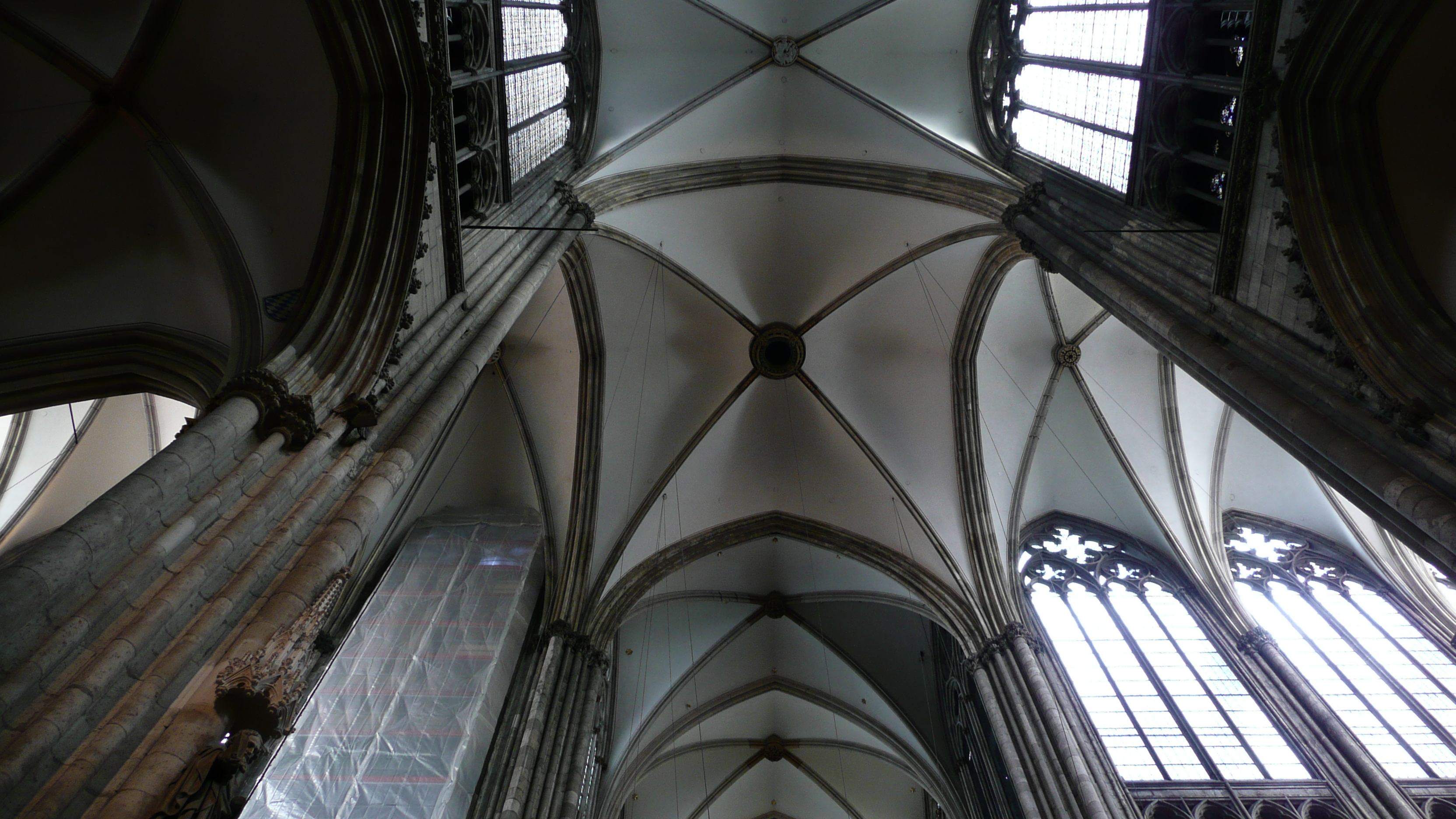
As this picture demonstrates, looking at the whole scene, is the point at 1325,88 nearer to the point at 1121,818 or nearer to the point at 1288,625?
the point at 1121,818

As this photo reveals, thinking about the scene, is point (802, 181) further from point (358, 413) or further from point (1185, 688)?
point (358, 413)

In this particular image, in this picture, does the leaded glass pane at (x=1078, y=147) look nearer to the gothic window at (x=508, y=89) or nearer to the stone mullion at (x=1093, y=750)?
the stone mullion at (x=1093, y=750)

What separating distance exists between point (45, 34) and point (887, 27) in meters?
11.8

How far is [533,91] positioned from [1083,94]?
25.5 ft

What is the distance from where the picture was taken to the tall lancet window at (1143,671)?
9859 mm

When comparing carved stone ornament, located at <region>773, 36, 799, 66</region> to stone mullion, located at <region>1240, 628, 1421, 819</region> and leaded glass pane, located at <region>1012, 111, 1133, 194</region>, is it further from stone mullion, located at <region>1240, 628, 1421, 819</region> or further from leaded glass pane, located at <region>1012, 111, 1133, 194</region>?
stone mullion, located at <region>1240, 628, 1421, 819</region>

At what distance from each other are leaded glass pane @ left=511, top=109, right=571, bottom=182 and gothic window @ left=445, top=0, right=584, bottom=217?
0.05 ft

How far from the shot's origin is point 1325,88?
5402 mm

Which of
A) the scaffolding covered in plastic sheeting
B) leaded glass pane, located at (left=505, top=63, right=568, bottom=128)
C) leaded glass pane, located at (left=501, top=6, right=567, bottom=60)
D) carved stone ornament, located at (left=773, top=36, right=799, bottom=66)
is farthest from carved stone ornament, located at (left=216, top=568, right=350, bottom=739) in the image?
carved stone ornament, located at (left=773, top=36, right=799, bottom=66)

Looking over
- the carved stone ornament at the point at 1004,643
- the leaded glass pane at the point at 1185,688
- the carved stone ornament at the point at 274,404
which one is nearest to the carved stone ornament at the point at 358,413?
the carved stone ornament at the point at 274,404

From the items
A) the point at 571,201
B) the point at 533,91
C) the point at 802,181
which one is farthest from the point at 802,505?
the point at 533,91

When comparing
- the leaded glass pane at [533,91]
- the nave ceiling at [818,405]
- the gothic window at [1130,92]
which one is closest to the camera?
the gothic window at [1130,92]

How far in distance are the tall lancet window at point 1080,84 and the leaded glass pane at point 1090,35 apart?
0.01m

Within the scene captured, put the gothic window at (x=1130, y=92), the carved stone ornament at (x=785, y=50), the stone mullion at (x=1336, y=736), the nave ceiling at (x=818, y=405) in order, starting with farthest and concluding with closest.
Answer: the carved stone ornament at (x=785, y=50) < the nave ceiling at (x=818, y=405) < the stone mullion at (x=1336, y=736) < the gothic window at (x=1130, y=92)
